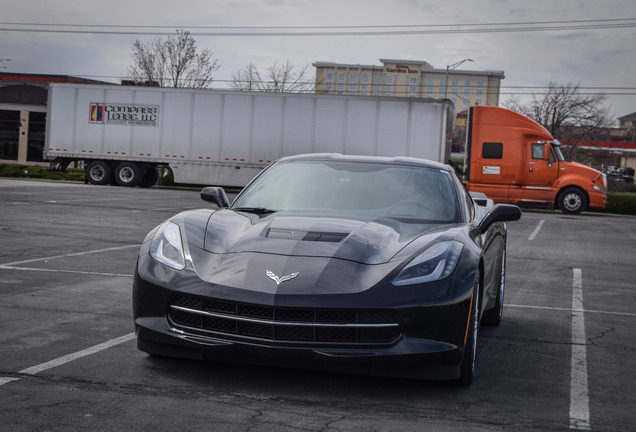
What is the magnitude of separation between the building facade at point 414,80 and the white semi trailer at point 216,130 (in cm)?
11457

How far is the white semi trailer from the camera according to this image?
30.4m

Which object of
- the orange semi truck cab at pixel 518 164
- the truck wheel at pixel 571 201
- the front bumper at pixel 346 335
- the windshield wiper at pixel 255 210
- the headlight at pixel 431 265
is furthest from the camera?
the truck wheel at pixel 571 201

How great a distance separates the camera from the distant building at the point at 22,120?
2265 inches

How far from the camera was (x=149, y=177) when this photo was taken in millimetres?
33938

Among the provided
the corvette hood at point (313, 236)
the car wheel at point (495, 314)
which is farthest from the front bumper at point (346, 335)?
the car wheel at point (495, 314)

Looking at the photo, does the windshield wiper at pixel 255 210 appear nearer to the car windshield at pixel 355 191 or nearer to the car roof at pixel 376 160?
the car windshield at pixel 355 191

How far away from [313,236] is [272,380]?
0.85 meters

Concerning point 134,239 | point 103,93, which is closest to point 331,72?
A: point 103,93

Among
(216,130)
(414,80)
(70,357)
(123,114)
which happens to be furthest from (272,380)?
(414,80)

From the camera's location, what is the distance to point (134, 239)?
12578 millimetres

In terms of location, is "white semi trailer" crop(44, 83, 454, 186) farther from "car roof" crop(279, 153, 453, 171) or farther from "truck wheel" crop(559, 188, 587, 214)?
"car roof" crop(279, 153, 453, 171)

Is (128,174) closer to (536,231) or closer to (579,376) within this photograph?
(536,231)

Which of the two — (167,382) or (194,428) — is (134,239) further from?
(194,428)

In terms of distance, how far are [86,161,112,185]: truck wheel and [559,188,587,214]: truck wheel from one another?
58.2 feet
